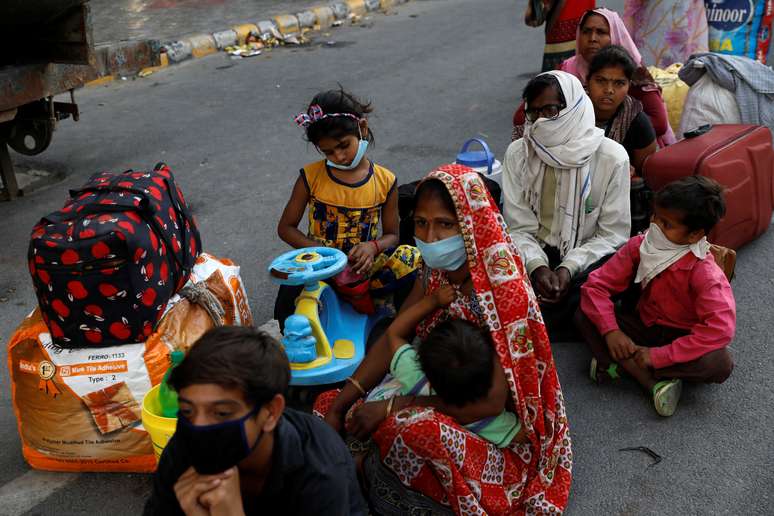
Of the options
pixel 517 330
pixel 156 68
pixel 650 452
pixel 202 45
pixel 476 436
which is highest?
pixel 202 45

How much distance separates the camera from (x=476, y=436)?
7.93ft

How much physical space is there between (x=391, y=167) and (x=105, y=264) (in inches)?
129

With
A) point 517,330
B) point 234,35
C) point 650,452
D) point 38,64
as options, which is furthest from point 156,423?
point 234,35

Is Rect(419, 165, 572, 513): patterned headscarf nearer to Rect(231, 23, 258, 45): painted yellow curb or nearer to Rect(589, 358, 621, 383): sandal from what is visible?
Rect(589, 358, 621, 383): sandal

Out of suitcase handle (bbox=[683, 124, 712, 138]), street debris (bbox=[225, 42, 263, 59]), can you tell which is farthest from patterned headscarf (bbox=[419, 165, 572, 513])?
street debris (bbox=[225, 42, 263, 59])

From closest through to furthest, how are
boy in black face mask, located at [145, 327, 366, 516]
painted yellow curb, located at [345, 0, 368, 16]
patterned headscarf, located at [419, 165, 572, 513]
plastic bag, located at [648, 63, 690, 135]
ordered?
boy in black face mask, located at [145, 327, 366, 516] → patterned headscarf, located at [419, 165, 572, 513] → plastic bag, located at [648, 63, 690, 135] → painted yellow curb, located at [345, 0, 368, 16]

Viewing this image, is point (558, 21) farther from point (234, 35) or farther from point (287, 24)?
point (287, 24)

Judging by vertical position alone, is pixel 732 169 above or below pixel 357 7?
below

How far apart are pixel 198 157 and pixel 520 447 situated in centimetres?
415

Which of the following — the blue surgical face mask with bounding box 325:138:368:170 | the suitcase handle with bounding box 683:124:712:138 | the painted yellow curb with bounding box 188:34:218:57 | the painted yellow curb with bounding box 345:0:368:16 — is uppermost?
the painted yellow curb with bounding box 345:0:368:16

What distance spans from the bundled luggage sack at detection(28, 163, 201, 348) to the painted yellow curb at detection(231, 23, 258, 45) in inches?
270

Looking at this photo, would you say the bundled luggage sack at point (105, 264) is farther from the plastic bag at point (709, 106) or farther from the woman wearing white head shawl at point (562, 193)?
the plastic bag at point (709, 106)

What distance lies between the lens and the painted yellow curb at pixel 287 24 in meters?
9.62

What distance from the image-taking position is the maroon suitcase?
3.71 meters
